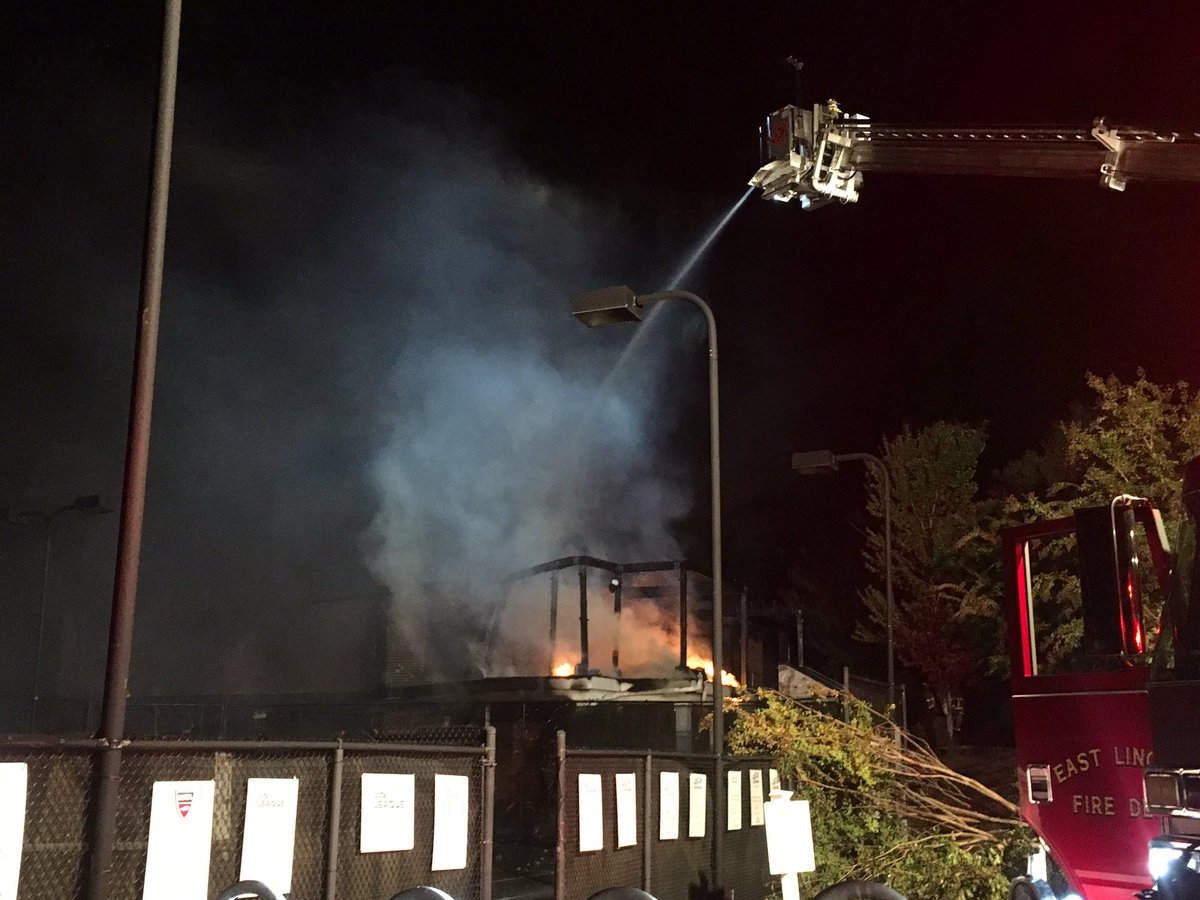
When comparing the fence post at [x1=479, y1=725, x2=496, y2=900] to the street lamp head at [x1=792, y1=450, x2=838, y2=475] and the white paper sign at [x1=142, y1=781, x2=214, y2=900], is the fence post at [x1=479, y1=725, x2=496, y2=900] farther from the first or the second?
the street lamp head at [x1=792, y1=450, x2=838, y2=475]

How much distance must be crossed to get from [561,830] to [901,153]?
7621 mm

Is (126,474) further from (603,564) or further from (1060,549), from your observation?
(603,564)

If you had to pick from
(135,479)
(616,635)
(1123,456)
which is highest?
(1123,456)

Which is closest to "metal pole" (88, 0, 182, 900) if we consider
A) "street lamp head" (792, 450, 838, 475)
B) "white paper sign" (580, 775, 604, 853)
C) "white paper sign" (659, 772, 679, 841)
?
"white paper sign" (580, 775, 604, 853)

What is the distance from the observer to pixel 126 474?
16.3 feet

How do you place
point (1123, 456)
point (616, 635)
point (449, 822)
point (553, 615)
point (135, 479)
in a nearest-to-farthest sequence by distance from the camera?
point (135, 479) → point (449, 822) → point (1123, 456) → point (553, 615) → point (616, 635)

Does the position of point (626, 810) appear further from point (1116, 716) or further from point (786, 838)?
point (1116, 716)

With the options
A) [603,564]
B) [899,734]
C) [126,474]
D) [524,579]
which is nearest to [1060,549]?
[899,734]

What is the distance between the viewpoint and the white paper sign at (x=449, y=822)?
22.1ft

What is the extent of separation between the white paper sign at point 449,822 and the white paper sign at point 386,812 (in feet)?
0.77

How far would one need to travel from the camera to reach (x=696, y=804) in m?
9.80

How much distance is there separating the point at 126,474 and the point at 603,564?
21.9m

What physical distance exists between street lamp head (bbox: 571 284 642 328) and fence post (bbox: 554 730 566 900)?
4230 millimetres

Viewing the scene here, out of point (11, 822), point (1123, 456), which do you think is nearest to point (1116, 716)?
point (11, 822)
